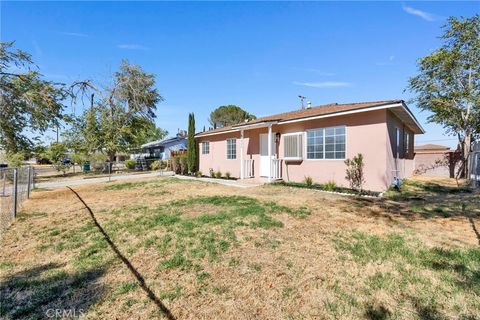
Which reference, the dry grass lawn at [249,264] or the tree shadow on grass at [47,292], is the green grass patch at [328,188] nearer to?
the dry grass lawn at [249,264]

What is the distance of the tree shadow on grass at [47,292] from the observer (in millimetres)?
2549

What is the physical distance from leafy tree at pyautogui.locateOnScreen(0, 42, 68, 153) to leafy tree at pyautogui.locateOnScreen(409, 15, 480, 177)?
24.8 m

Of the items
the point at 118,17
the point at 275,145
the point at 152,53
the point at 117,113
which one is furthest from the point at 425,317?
the point at 117,113

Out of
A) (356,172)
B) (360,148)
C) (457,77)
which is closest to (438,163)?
(457,77)

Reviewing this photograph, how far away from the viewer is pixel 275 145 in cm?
1233

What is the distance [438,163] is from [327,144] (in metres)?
12.9

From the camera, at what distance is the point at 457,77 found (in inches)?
699

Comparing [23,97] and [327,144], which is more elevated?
[23,97]

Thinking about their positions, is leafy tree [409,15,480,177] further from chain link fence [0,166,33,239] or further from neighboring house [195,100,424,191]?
chain link fence [0,166,33,239]

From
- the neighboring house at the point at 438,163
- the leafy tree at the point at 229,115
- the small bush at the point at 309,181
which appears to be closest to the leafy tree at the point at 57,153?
the leafy tree at the point at 229,115

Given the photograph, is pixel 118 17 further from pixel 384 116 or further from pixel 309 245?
pixel 309 245

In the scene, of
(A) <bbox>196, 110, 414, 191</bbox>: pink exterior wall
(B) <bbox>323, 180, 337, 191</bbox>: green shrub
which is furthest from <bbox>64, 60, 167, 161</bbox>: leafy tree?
(B) <bbox>323, 180, 337, 191</bbox>: green shrub

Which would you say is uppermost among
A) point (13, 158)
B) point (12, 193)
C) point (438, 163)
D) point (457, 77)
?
point (457, 77)

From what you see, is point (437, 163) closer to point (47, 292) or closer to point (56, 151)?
point (47, 292)
